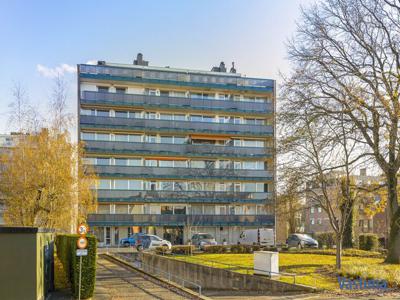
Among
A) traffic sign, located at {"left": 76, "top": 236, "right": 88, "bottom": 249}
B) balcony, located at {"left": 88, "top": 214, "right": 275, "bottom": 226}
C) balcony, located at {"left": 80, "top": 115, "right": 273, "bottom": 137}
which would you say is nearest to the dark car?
balcony, located at {"left": 88, "top": 214, "right": 275, "bottom": 226}

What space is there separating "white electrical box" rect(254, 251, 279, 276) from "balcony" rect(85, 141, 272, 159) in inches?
1392

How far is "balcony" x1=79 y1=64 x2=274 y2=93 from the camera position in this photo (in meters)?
58.1

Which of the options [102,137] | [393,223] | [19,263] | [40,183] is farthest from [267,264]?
[102,137]

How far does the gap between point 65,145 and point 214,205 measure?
34130 millimetres

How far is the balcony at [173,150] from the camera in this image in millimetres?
55875

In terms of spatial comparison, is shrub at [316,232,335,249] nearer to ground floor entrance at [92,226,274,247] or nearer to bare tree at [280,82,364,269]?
ground floor entrance at [92,226,274,247]

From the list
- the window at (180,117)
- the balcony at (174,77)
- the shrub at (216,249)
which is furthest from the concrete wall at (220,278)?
the balcony at (174,77)

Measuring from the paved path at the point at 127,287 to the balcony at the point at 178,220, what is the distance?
28781 millimetres

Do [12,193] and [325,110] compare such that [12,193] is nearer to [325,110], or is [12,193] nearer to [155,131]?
[325,110]

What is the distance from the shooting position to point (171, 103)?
6025 centimetres

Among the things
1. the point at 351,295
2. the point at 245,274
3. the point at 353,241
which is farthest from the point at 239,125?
the point at 351,295

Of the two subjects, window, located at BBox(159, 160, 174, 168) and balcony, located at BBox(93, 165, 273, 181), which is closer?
balcony, located at BBox(93, 165, 273, 181)

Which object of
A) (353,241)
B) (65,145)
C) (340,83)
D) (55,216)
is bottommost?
(353,241)

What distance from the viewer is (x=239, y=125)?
6141 centimetres
